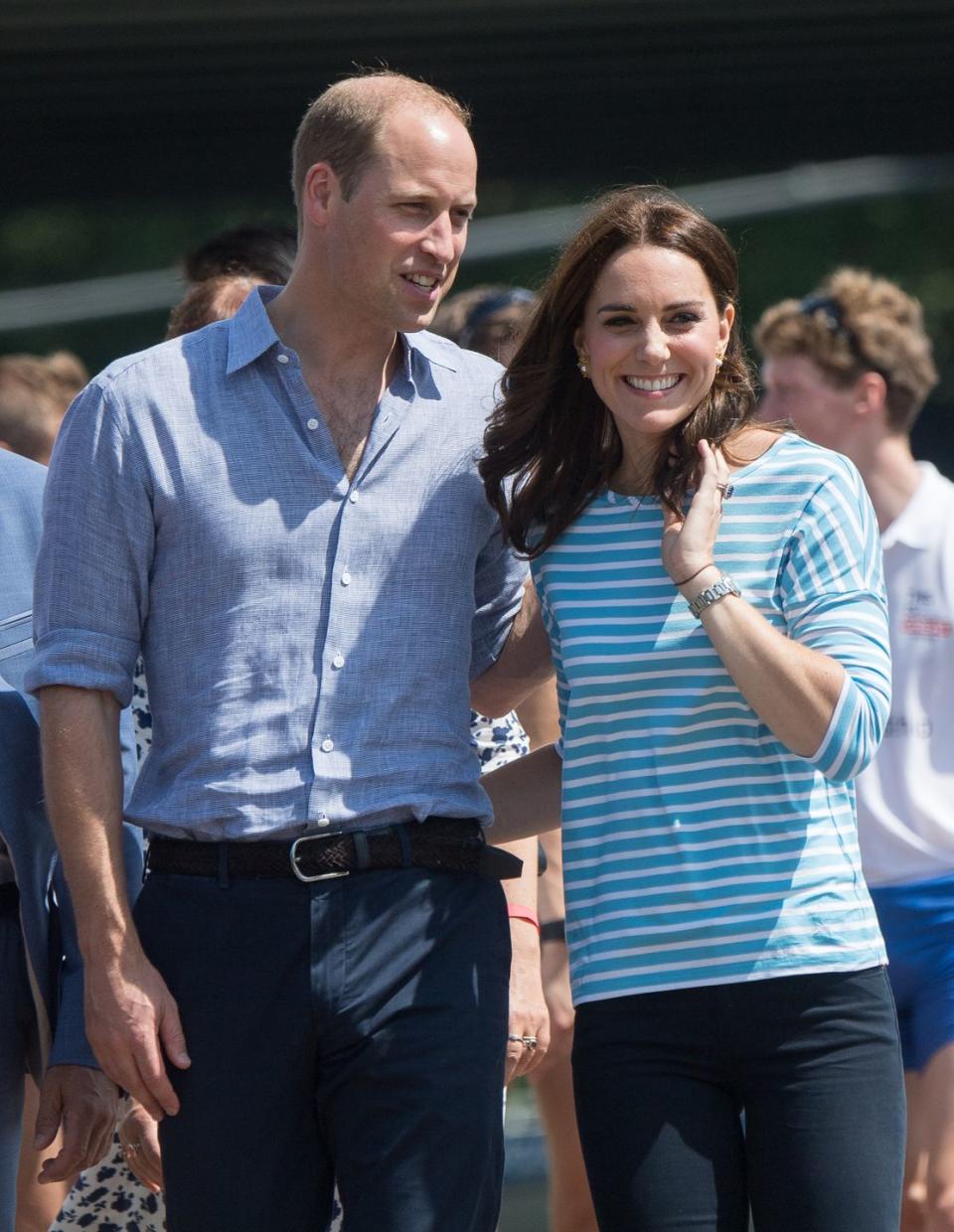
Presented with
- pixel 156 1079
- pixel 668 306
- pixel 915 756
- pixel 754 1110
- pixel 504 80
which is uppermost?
pixel 504 80

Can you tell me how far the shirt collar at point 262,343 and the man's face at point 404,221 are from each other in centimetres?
13

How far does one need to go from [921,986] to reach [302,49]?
3.81 meters

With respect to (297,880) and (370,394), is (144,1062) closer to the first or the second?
(297,880)

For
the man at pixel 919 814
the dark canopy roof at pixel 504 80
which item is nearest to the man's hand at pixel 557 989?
the man at pixel 919 814

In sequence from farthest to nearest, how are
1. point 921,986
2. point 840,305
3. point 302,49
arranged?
point 302,49 < point 840,305 < point 921,986

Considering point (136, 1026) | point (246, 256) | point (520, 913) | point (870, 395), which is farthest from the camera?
point (870, 395)

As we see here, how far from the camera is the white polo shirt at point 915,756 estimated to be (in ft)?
13.4

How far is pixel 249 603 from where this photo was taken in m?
2.63

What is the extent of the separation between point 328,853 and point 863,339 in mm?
2576

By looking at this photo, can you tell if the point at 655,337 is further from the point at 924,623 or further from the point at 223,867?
the point at 924,623

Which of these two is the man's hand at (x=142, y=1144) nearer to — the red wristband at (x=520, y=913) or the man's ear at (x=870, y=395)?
the red wristband at (x=520, y=913)

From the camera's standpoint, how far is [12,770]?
2885 mm

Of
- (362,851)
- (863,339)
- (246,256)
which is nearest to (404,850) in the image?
(362,851)

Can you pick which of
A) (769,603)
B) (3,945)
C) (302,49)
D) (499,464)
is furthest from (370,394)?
(302,49)
